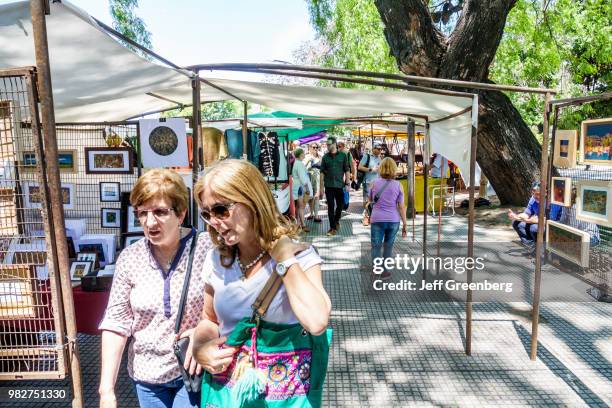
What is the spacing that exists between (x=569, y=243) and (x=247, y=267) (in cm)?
340

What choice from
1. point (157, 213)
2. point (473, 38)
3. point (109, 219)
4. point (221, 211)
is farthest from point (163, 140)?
point (473, 38)

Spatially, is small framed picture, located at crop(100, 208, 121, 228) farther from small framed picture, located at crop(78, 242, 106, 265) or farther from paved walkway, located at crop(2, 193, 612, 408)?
paved walkway, located at crop(2, 193, 612, 408)

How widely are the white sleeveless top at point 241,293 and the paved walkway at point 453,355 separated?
7.41 feet

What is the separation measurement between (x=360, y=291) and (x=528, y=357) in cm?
239

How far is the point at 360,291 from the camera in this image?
241 inches

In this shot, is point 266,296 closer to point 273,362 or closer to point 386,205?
point 273,362

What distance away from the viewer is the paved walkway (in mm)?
3541

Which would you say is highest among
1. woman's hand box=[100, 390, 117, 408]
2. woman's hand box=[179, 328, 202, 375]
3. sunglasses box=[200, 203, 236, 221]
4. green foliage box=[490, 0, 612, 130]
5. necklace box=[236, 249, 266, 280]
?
green foliage box=[490, 0, 612, 130]

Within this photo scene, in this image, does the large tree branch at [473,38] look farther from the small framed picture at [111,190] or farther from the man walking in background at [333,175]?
the small framed picture at [111,190]

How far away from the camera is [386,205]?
6.10 metres

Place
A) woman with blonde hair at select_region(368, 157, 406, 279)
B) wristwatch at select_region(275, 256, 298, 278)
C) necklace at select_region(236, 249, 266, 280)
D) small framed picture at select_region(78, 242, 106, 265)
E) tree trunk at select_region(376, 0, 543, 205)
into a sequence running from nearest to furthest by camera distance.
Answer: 1. wristwatch at select_region(275, 256, 298, 278)
2. necklace at select_region(236, 249, 266, 280)
3. small framed picture at select_region(78, 242, 106, 265)
4. woman with blonde hair at select_region(368, 157, 406, 279)
5. tree trunk at select_region(376, 0, 543, 205)

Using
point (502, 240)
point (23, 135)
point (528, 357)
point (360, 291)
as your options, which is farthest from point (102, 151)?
point (502, 240)

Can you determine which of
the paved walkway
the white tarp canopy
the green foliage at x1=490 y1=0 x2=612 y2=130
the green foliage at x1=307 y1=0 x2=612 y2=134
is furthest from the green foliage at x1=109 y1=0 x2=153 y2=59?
the paved walkway

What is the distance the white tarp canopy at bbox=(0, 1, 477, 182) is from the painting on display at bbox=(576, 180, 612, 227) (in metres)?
1.11
